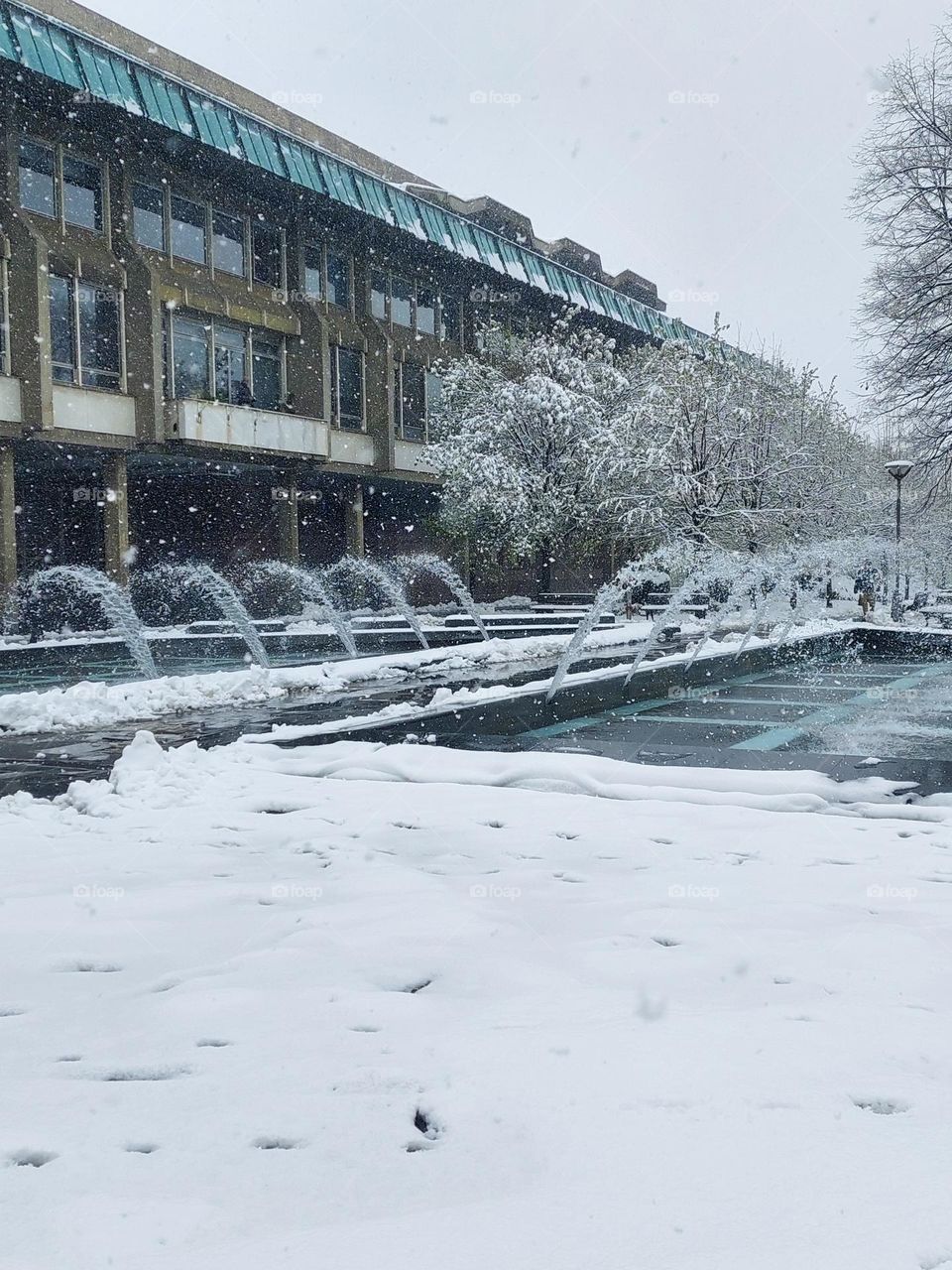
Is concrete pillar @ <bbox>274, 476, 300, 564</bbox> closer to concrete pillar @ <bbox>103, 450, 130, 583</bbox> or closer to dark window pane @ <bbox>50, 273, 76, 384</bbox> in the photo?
concrete pillar @ <bbox>103, 450, 130, 583</bbox>

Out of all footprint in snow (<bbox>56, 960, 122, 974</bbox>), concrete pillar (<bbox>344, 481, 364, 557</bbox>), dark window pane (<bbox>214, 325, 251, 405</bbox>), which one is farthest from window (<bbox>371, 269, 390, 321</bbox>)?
footprint in snow (<bbox>56, 960, 122, 974</bbox>)

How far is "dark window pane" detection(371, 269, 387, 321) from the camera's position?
1180 inches

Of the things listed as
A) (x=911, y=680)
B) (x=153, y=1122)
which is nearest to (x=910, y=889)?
(x=153, y=1122)

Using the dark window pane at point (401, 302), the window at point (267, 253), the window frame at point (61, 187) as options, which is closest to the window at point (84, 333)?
the window frame at point (61, 187)

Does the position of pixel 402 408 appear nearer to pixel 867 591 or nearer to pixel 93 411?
pixel 93 411

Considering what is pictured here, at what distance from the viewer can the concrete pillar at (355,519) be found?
2941cm

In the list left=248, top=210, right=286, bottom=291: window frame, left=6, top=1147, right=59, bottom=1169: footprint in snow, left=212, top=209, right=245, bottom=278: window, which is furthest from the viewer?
left=248, top=210, right=286, bottom=291: window frame

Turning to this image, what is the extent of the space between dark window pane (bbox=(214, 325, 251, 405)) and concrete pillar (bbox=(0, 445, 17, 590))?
585cm

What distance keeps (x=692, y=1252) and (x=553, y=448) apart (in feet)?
80.0

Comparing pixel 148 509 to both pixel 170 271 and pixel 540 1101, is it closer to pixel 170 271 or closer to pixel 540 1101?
pixel 170 271

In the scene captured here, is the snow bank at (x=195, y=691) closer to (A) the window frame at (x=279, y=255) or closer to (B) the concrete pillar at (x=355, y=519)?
(B) the concrete pillar at (x=355, y=519)

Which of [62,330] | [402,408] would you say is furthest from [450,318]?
[62,330]

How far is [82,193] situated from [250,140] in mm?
3917

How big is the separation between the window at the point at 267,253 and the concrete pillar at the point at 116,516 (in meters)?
7.03
